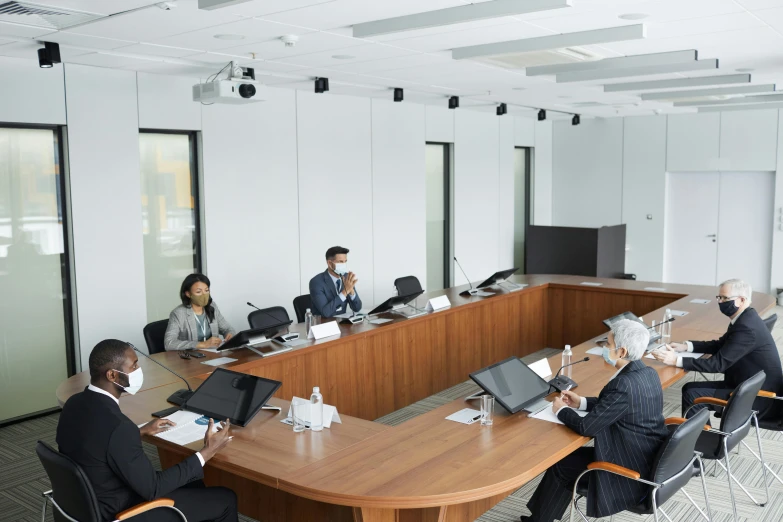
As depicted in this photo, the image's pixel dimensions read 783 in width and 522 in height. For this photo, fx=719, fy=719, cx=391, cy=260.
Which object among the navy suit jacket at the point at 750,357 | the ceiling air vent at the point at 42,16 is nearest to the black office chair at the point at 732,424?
the navy suit jacket at the point at 750,357

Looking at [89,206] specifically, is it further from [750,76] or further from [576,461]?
[750,76]

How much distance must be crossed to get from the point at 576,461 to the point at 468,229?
24.1ft

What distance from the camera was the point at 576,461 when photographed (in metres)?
3.73

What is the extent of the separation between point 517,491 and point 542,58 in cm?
355

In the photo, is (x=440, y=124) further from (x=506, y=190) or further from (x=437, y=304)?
(x=437, y=304)

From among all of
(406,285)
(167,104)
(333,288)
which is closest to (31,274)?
(167,104)

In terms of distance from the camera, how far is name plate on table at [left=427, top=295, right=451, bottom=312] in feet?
21.4

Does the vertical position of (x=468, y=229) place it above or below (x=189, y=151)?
below

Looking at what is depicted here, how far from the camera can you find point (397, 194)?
9.54 meters

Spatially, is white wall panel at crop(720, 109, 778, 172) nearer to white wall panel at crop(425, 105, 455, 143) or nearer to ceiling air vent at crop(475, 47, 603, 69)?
white wall panel at crop(425, 105, 455, 143)

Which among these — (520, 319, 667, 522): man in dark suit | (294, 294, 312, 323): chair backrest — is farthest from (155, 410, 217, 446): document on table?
(294, 294, 312, 323): chair backrest

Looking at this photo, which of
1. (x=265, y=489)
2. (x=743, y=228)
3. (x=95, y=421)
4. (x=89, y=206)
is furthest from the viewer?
(x=743, y=228)

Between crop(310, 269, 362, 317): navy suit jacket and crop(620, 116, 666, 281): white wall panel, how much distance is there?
7320 mm

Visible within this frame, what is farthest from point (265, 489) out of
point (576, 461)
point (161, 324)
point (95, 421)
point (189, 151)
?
point (189, 151)
